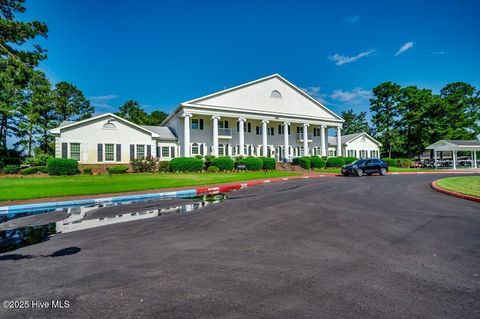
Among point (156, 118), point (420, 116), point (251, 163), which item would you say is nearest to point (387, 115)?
point (420, 116)

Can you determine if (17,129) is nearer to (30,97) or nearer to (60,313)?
(30,97)

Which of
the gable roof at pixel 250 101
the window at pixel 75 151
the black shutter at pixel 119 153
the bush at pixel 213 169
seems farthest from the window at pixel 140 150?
the bush at pixel 213 169

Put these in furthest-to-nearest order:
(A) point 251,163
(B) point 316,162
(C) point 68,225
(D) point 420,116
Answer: (D) point 420,116
(B) point 316,162
(A) point 251,163
(C) point 68,225

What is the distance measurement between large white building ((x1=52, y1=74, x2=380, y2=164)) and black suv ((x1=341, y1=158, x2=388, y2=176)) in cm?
1408

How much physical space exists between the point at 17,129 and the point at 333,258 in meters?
48.1

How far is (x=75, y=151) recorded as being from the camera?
27.0m

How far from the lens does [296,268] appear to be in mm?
3701

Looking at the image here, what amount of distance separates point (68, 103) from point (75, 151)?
27818mm

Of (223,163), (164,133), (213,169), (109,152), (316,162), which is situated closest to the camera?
(213,169)

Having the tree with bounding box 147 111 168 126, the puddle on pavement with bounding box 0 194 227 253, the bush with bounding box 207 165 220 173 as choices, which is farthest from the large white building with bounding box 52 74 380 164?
the tree with bounding box 147 111 168 126

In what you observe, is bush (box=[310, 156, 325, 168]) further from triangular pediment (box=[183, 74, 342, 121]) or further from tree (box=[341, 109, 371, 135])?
tree (box=[341, 109, 371, 135])

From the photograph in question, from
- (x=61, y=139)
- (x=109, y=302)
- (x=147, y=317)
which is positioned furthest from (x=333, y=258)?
(x=61, y=139)

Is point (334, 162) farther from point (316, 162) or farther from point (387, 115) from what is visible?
point (387, 115)

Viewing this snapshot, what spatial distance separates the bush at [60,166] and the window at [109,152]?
172 inches
